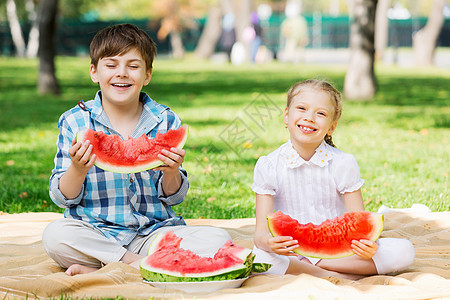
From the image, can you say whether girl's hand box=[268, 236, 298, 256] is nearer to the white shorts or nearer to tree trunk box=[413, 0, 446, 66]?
the white shorts

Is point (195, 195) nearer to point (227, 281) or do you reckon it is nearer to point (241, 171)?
point (241, 171)

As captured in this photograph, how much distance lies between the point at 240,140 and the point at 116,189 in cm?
517

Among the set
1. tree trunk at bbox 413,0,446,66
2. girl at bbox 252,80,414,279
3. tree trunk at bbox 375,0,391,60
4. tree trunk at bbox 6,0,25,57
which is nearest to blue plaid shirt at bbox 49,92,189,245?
girl at bbox 252,80,414,279

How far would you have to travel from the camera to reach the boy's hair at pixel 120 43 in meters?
3.68

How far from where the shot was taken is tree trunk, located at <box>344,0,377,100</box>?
12.5 m

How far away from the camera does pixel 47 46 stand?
43.1 ft

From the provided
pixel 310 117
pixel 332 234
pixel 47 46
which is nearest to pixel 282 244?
pixel 332 234

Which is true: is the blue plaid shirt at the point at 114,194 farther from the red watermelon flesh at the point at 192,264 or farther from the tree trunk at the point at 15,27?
the tree trunk at the point at 15,27

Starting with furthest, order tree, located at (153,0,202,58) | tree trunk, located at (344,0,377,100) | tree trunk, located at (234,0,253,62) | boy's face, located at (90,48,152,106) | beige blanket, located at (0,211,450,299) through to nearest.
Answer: tree, located at (153,0,202,58), tree trunk, located at (234,0,253,62), tree trunk, located at (344,0,377,100), boy's face, located at (90,48,152,106), beige blanket, located at (0,211,450,299)

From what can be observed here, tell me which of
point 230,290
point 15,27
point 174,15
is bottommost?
point 230,290

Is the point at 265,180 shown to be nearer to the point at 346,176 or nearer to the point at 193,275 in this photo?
the point at 346,176

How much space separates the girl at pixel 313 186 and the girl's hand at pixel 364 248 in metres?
0.16

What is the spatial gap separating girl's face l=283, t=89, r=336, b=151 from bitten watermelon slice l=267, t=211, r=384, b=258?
1.61 ft

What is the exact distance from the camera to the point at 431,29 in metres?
24.1
